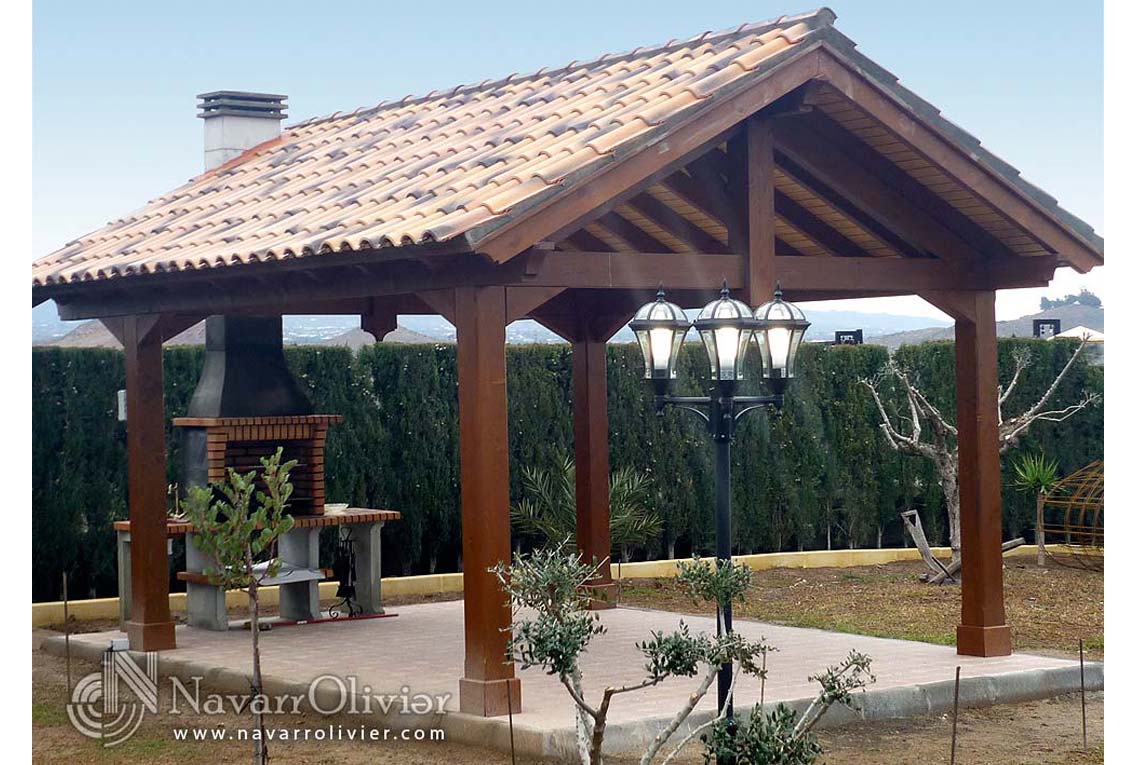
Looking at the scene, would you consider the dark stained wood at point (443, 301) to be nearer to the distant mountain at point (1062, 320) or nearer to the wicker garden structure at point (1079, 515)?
the wicker garden structure at point (1079, 515)

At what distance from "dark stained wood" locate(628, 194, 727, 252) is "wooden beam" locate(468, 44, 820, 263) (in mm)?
2773

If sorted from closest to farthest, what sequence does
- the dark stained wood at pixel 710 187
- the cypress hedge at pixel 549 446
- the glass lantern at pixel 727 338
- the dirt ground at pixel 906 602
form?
the glass lantern at pixel 727 338
the dark stained wood at pixel 710 187
the dirt ground at pixel 906 602
the cypress hedge at pixel 549 446

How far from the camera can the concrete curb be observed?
27.4ft

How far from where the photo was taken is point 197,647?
1176 centimetres

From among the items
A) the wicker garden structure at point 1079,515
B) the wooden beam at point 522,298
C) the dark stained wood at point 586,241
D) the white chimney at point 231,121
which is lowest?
the wicker garden structure at point 1079,515

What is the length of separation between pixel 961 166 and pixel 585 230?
3.79 meters

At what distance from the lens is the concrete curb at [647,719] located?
8.34m

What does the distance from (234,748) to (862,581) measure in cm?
896

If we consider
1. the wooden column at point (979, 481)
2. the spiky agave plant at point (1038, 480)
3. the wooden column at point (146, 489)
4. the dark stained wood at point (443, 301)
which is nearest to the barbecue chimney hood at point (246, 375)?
the wooden column at point (146, 489)

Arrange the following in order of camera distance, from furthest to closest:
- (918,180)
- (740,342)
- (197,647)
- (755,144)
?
(197,647) < (918,180) < (755,144) < (740,342)

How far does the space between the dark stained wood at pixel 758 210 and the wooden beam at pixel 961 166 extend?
0.57 metres

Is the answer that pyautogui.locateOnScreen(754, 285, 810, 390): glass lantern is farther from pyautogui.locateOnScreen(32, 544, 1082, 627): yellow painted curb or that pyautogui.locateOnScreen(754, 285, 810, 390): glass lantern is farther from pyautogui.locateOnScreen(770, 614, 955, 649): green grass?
pyautogui.locateOnScreen(32, 544, 1082, 627): yellow painted curb
